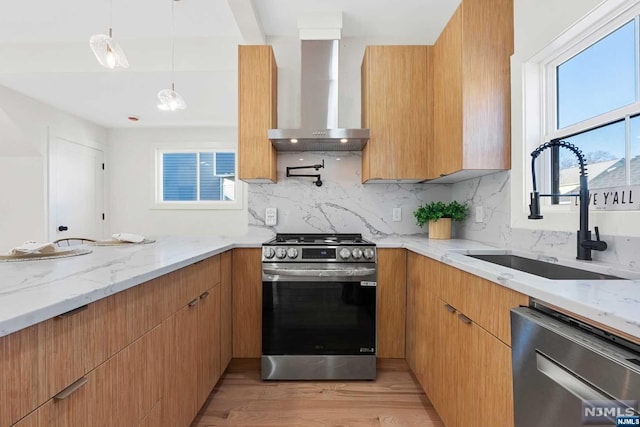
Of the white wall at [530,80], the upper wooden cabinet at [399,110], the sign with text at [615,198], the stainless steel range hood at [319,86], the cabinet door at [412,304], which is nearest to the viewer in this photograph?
the sign with text at [615,198]

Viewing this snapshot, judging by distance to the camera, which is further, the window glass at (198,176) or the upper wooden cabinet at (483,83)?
the window glass at (198,176)

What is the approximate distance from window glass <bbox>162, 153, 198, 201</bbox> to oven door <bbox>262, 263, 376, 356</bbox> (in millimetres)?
3951

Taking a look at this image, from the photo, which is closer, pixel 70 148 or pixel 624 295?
pixel 624 295

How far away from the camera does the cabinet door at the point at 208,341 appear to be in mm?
1630

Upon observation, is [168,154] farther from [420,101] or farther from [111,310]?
[111,310]

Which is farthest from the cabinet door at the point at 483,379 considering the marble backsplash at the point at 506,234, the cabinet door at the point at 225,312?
the cabinet door at the point at 225,312

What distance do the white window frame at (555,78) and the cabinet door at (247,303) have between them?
1.79 meters

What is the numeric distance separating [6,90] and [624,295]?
215 inches

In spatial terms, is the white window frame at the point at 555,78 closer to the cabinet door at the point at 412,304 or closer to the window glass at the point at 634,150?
the window glass at the point at 634,150

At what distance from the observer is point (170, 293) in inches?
51.7

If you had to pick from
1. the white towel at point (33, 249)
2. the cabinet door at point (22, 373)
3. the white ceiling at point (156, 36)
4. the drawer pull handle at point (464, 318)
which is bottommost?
the drawer pull handle at point (464, 318)

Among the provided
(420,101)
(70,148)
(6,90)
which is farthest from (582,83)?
(70,148)

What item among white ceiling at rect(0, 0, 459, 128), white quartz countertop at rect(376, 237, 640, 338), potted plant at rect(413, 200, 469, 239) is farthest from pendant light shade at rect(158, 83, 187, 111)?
white quartz countertop at rect(376, 237, 640, 338)

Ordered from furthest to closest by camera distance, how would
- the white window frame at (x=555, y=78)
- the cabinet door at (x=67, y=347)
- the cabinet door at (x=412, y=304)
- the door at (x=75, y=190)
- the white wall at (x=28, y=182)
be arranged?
the door at (x=75, y=190), the white wall at (x=28, y=182), the cabinet door at (x=412, y=304), the white window frame at (x=555, y=78), the cabinet door at (x=67, y=347)
